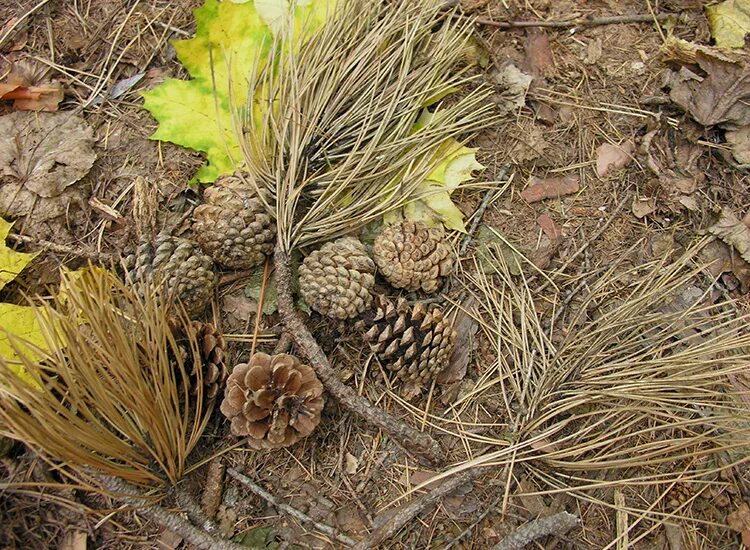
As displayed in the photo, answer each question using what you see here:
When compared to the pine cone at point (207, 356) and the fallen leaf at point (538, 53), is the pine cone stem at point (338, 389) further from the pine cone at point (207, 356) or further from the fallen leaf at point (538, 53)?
the fallen leaf at point (538, 53)

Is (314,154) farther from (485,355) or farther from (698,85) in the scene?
(698,85)

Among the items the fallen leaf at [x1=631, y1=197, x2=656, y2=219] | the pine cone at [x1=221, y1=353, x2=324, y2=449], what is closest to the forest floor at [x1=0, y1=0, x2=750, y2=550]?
the fallen leaf at [x1=631, y1=197, x2=656, y2=219]

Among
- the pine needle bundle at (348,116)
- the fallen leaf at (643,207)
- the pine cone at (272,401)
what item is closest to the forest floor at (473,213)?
the fallen leaf at (643,207)

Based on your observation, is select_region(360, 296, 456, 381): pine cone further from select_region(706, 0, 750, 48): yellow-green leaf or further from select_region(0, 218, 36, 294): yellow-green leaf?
select_region(706, 0, 750, 48): yellow-green leaf

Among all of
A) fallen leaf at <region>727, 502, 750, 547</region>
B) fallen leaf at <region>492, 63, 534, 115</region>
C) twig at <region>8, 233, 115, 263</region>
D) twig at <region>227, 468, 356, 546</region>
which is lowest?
fallen leaf at <region>727, 502, 750, 547</region>

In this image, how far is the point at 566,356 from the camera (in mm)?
1572

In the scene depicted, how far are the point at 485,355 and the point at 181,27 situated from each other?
4.36 feet

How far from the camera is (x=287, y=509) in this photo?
57.9 inches

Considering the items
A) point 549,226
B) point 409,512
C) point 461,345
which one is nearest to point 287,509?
point 409,512

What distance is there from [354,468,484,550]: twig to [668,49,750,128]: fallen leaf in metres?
1.31

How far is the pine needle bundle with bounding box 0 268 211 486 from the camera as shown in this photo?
117 centimetres

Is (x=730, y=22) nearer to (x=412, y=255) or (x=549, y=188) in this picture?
(x=549, y=188)

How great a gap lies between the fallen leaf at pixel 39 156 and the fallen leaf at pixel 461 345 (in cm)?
112

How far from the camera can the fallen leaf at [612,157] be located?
185cm
